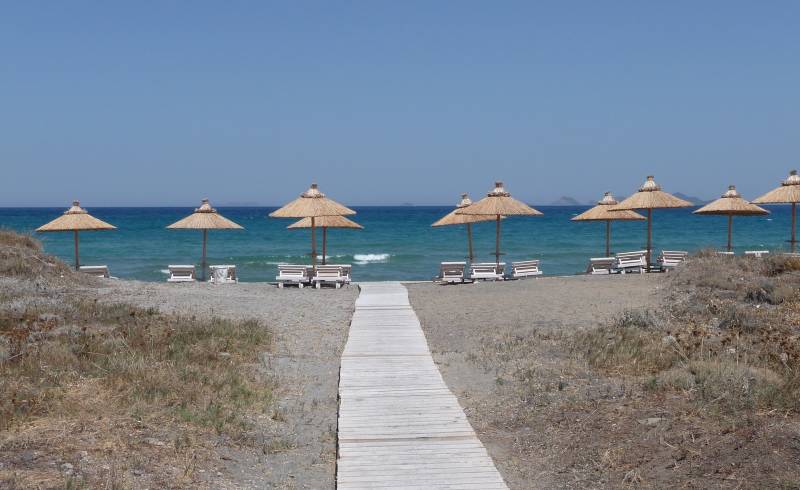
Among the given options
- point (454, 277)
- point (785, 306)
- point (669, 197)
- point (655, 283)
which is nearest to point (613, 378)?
point (785, 306)

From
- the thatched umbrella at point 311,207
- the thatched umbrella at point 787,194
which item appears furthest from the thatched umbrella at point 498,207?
the thatched umbrella at point 787,194

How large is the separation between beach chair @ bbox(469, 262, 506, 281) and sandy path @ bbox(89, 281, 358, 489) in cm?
354

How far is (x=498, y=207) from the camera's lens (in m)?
21.3

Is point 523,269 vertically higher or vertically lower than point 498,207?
lower

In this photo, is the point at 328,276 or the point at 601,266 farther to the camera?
the point at 601,266

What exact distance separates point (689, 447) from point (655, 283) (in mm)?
12261

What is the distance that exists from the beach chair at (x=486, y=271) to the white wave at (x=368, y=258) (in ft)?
63.5

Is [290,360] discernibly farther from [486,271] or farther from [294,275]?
[486,271]

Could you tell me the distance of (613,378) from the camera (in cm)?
852

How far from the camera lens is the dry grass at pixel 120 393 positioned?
5.77m

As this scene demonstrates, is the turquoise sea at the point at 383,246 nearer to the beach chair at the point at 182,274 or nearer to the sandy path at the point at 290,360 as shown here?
the beach chair at the point at 182,274

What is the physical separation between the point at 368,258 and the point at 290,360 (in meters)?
32.7

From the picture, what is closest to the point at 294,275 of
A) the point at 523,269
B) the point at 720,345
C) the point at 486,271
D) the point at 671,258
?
the point at 486,271

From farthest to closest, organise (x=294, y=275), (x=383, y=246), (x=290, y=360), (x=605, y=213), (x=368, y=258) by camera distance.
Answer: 1. (x=383, y=246)
2. (x=368, y=258)
3. (x=605, y=213)
4. (x=294, y=275)
5. (x=290, y=360)
